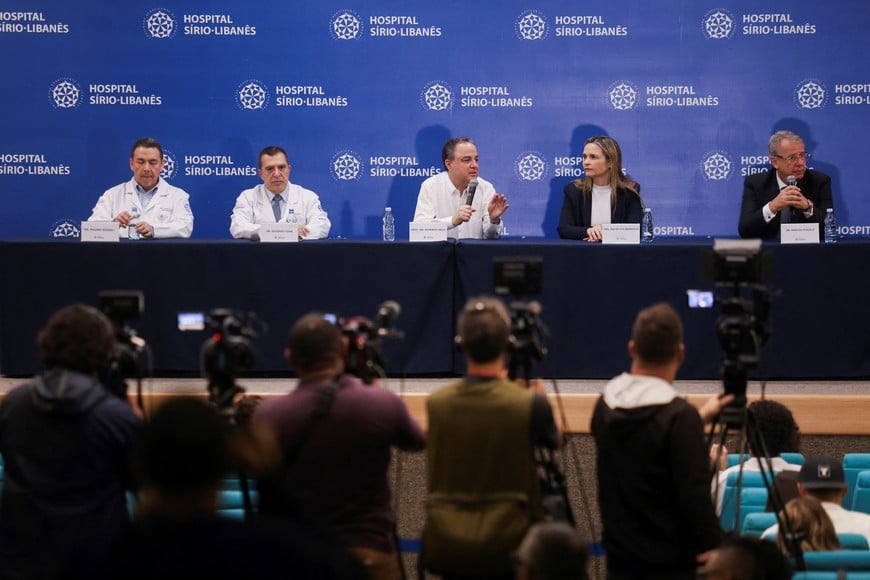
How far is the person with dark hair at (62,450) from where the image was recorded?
289 cm

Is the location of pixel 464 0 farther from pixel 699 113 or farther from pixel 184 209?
pixel 184 209

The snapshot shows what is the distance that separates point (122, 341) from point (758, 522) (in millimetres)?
2064

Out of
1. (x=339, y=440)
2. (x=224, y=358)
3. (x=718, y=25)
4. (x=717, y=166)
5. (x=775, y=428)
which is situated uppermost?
(x=718, y=25)

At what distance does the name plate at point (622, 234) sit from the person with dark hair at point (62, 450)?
3725 mm

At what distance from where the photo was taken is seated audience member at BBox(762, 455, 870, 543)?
3600mm

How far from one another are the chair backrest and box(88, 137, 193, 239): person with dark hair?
4.41 m

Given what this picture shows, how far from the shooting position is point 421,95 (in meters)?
8.29

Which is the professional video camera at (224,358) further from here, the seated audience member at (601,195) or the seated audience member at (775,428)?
the seated audience member at (601,195)

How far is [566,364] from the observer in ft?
20.4

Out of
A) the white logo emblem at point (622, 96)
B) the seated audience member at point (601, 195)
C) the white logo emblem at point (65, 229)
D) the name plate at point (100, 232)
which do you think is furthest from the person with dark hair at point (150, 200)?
the white logo emblem at point (622, 96)

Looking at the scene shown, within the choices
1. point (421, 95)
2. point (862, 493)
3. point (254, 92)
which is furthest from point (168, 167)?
point (862, 493)

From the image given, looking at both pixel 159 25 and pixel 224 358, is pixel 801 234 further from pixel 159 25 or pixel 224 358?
pixel 159 25

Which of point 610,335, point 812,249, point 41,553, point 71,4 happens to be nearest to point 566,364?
point 610,335

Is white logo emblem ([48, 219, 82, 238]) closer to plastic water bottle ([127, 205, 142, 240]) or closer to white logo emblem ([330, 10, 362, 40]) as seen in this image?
plastic water bottle ([127, 205, 142, 240])
